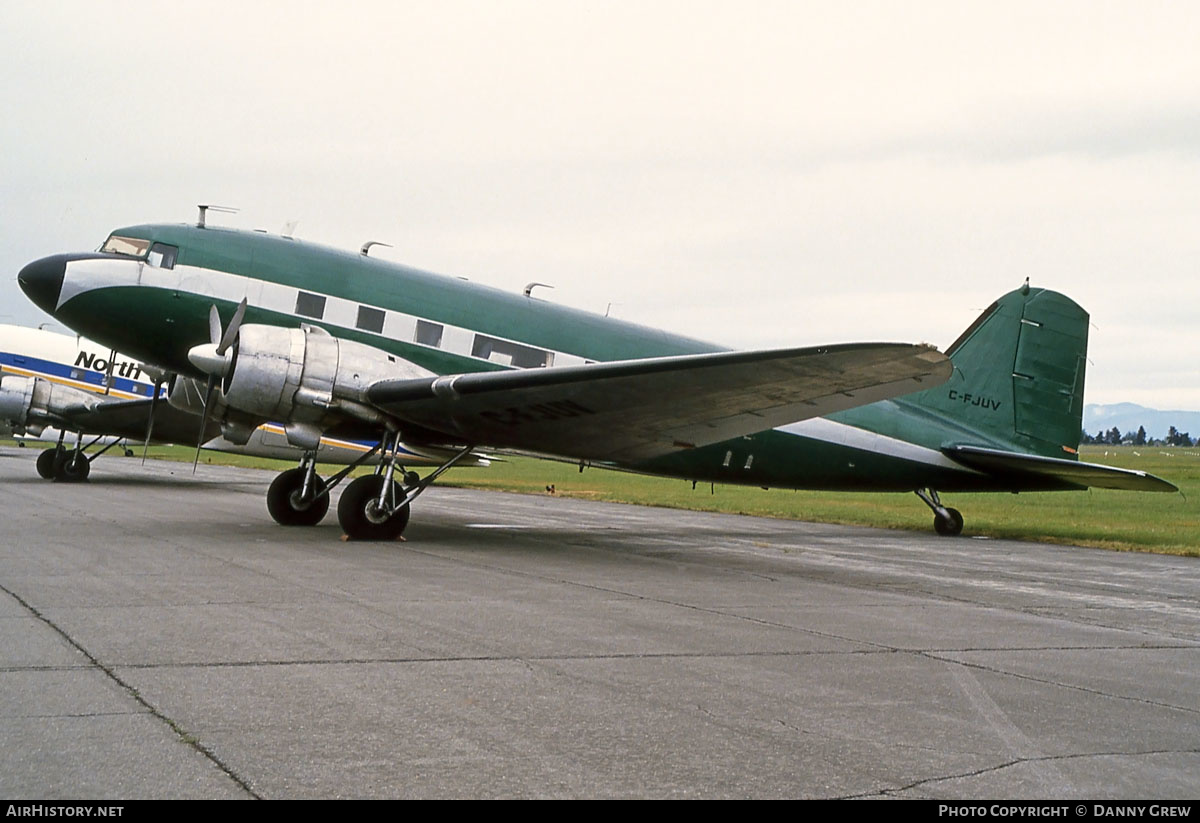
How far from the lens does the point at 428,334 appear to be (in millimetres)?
15312

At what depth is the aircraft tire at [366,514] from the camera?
1370 cm

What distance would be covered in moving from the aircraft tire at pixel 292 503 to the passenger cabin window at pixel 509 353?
2.97 metres

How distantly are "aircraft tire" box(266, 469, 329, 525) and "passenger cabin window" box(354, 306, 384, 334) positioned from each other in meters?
2.30

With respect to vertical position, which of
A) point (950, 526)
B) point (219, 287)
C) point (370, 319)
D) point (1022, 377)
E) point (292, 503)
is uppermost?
point (1022, 377)

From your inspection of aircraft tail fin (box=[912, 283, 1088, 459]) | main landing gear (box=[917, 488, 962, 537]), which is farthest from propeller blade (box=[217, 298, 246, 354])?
main landing gear (box=[917, 488, 962, 537])

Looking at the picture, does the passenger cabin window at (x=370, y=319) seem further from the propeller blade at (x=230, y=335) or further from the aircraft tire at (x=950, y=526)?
the aircraft tire at (x=950, y=526)

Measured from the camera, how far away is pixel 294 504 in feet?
51.6

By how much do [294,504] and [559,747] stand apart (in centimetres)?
1190

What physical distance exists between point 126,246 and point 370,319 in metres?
3.39

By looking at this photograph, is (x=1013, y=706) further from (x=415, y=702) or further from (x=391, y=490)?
(x=391, y=490)

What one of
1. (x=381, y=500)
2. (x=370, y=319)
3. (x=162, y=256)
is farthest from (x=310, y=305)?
(x=381, y=500)

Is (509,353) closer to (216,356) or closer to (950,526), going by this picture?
(216,356)

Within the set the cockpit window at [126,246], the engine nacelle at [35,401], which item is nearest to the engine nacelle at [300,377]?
the cockpit window at [126,246]
